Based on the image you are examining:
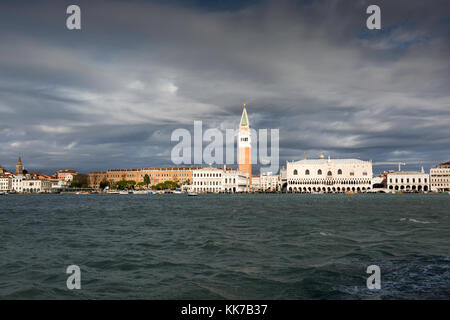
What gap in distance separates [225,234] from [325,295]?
350 inches

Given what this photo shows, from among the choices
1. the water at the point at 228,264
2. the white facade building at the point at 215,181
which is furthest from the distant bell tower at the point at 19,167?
the water at the point at 228,264

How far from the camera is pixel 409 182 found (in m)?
114

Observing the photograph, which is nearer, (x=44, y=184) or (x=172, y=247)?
(x=172, y=247)

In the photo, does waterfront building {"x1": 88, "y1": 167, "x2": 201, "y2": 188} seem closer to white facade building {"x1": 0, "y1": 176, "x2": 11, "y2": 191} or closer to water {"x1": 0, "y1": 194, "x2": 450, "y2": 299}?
white facade building {"x1": 0, "y1": 176, "x2": 11, "y2": 191}

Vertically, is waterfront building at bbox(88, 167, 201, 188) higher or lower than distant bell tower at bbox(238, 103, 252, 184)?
lower

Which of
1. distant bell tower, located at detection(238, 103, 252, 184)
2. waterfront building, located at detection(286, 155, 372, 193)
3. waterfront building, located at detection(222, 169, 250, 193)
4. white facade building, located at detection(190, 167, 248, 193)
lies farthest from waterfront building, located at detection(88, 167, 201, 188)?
waterfront building, located at detection(286, 155, 372, 193)

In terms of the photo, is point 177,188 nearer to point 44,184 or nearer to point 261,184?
point 261,184

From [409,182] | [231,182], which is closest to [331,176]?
[409,182]

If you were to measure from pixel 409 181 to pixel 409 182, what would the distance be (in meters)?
0.30

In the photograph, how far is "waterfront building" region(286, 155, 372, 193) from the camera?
113750 millimetres

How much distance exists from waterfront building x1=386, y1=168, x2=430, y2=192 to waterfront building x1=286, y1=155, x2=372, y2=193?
281 inches

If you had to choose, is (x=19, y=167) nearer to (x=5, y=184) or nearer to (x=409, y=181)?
(x=5, y=184)

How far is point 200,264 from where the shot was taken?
9.83 m

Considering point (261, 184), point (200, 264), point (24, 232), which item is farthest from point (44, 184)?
point (200, 264)
